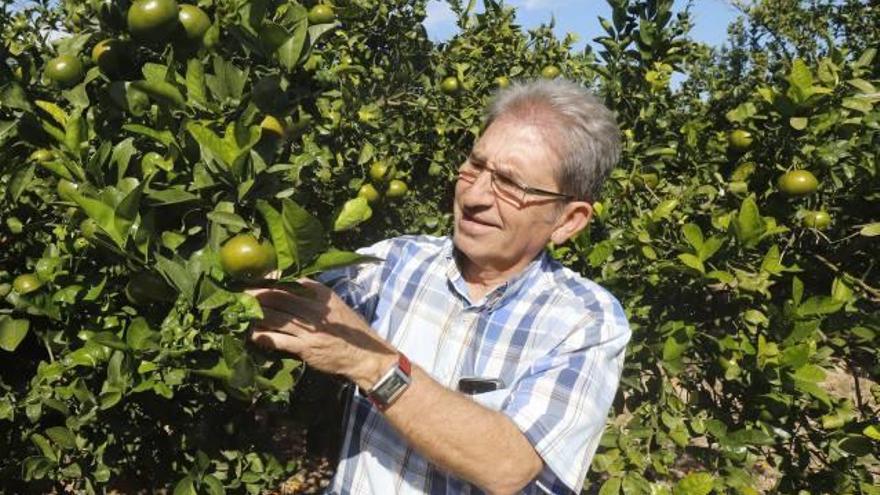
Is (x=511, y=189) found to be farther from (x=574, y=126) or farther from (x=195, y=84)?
(x=195, y=84)

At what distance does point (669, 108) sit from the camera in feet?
9.70

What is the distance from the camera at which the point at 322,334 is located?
1.27 m

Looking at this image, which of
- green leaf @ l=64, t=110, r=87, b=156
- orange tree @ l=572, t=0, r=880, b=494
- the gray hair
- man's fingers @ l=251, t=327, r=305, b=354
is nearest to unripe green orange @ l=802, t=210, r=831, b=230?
orange tree @ l=572, t=0, r=880, b=494

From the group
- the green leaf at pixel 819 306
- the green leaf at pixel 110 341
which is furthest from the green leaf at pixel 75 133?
the green leaf at pixel 819 306

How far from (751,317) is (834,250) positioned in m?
0.46

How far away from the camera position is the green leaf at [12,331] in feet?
5.02

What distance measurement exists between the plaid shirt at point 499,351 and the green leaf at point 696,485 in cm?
66

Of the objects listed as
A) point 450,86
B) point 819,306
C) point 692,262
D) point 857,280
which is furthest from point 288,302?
point 450,86

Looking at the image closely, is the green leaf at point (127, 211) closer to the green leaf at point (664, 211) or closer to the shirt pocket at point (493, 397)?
the shirt pocket at point (493, 397)

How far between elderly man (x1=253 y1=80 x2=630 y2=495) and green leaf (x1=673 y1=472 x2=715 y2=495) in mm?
664

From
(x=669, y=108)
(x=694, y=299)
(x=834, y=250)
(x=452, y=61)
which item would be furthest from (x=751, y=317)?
(x=452, y=61)

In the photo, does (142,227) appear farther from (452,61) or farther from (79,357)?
(452,61)

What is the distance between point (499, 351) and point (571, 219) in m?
0.46

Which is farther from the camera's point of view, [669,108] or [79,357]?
[669,108]
